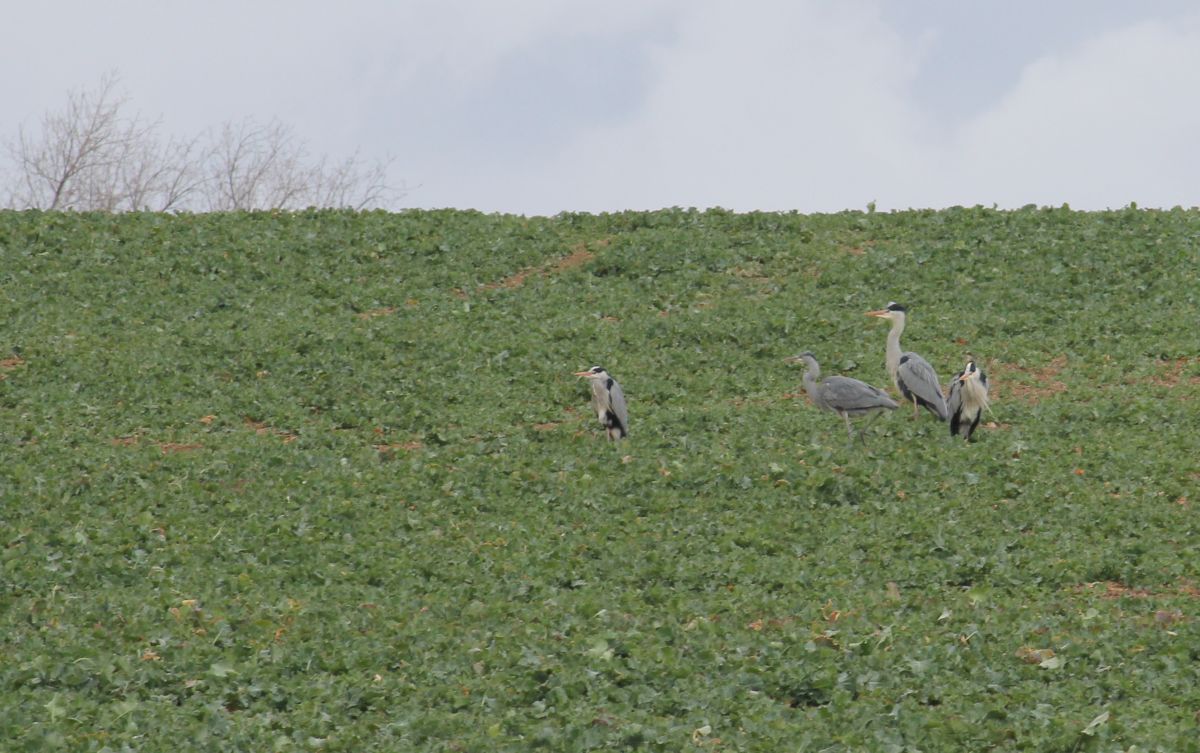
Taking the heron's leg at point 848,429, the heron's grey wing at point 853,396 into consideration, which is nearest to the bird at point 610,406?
the heron's grey wing at point 853,396

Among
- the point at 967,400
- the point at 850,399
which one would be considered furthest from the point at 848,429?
the point at 967,400

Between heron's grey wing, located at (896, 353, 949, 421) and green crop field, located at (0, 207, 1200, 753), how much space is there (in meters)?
0.28

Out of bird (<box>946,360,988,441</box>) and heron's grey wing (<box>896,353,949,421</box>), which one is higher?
heron's grey wing (<box>896,353,949,421</box>)

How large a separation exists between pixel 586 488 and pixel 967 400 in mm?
4684

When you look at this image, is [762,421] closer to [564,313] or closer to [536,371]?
[536,371]

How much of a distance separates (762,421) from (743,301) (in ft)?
21.7

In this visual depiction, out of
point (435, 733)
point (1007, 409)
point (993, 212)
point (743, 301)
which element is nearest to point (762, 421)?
point (1007, 409)

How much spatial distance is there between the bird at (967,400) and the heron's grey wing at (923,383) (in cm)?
22

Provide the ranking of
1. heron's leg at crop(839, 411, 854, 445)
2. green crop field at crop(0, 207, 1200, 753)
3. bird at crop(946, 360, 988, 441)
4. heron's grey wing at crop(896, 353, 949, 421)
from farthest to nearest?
heron's grey wing at crop(896, 353, 949, 421) < heron's leg at crop(839, 411, 854, 445) < bird at crop(946, 360, 988, 441) < green crop field at crop(0, 207, 1200, 753)

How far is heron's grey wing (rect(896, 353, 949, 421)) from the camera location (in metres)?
18.2

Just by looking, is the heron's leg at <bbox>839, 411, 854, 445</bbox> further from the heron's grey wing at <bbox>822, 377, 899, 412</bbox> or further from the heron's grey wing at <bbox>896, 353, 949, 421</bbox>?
the heron's grey wing at <bbox>896, 353, 949, 421</bbox>

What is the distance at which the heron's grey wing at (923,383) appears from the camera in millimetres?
18234

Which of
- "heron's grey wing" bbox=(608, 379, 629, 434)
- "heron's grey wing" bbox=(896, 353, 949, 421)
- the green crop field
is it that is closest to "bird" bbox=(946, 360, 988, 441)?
"heron's grey wing" bbox=(896, 353, 949, 421)

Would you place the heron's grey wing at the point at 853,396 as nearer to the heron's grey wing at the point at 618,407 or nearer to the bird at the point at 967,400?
the bird at the point at 967,400
